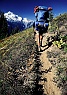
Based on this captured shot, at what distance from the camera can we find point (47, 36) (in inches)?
695

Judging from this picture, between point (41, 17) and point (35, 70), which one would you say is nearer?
point (35, 70)

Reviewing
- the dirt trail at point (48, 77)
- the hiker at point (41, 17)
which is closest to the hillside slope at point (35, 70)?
the dirt trail at point (48, 77)

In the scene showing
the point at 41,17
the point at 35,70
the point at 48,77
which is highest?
the point at 41,17

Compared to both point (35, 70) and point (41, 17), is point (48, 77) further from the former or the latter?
point (41, 17)

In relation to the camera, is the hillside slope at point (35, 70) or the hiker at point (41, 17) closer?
the hillside slope at point (35, 70)

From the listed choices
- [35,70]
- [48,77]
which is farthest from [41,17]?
[48,77]

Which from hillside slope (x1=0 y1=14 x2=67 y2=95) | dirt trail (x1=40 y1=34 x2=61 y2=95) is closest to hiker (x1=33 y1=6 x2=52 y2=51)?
hillside slope (x1=0 y1=14 x2=67 y2=95)

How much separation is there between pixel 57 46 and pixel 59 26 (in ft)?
18.0

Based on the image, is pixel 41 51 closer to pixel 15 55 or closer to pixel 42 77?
pixel 15 55

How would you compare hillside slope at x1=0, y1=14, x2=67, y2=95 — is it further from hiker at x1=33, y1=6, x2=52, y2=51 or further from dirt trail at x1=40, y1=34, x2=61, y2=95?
hiker at x1=33, y1=6, x2=52, y2=51

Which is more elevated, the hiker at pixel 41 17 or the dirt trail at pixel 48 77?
the hiker at pixel 41 17

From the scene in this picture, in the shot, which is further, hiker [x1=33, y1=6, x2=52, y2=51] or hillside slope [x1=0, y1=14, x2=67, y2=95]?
hiker [x1=33, y1=6, x2=52, y2=51]

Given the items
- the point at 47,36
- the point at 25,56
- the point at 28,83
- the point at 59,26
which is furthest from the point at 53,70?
the point at 59,26

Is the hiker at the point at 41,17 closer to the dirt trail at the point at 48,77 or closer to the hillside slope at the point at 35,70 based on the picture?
the hillside slope at the point at 35,70
